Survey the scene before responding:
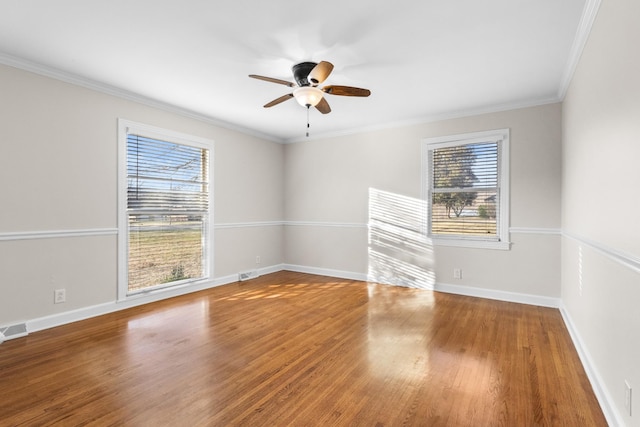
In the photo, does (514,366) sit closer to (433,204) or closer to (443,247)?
(443,247)

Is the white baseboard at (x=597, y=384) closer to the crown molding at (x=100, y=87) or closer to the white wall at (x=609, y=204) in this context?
the white wall at (x=609, y=204)

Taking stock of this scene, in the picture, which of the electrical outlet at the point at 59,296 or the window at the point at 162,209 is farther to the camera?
the window at the point at 162,209

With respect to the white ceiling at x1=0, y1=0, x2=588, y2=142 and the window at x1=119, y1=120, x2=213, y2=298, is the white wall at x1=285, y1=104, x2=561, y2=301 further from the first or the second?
the window at x1=119, y1=120, x2=213, y2=298

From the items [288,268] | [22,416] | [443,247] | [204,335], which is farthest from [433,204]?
[22,416]

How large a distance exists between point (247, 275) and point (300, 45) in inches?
148

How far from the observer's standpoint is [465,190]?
14.1 feet

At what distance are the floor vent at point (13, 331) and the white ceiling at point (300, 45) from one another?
2398mm

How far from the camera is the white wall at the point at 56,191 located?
9.30ft

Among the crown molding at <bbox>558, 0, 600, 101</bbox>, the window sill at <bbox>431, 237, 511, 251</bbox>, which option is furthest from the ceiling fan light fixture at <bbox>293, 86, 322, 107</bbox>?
the window sill at <bbox>431, 237, 511, 251</bbox>

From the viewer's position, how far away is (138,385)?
2.07m

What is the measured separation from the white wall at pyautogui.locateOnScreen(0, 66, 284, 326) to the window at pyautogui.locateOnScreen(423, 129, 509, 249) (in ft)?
12.3

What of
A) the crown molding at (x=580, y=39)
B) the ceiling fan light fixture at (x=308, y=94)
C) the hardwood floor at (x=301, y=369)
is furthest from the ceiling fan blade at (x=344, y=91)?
the hardwood floor at (x=301, y=369)

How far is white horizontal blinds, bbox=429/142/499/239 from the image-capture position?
13.6 ft

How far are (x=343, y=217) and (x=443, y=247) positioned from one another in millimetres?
1710
